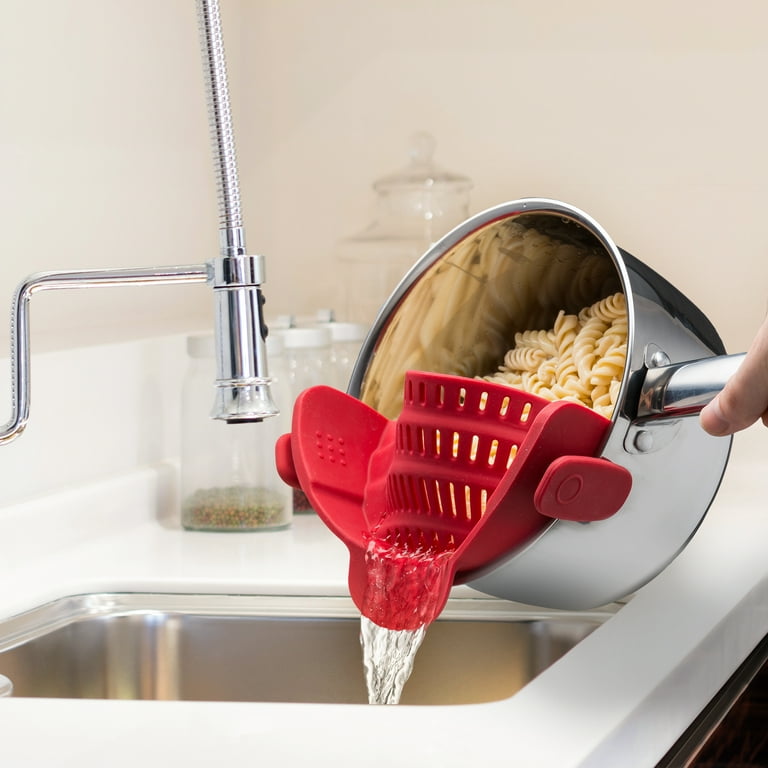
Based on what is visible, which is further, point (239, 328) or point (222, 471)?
point (222, 471)

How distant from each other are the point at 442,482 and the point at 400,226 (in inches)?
36.8

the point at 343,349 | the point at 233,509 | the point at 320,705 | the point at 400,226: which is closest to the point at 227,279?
the point at 320,705

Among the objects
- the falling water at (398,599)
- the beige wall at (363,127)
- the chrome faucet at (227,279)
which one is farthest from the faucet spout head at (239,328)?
the beige wall at (363,127)

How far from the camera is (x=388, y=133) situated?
65.9 inches

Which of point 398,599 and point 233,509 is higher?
point 398,599

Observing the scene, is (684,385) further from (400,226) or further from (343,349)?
(400,226)

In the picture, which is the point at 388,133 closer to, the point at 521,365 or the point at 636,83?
the point at 636,83

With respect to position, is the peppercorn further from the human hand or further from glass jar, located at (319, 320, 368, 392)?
the human hand

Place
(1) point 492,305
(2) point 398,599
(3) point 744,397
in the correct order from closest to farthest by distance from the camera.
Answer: (3) point 744,397 → (2) point 398,599 → (1) point 492,305

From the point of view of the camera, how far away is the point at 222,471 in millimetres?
1206

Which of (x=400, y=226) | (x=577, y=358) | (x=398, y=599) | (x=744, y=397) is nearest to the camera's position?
(x=744, y=397)

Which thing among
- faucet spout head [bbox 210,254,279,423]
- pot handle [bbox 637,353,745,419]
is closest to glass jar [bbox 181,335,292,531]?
faucet spout head [bbox 210,254,279,423]

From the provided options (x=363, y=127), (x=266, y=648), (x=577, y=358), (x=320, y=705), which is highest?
(x=363, y=127)

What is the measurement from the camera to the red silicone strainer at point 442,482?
67 centimetres
